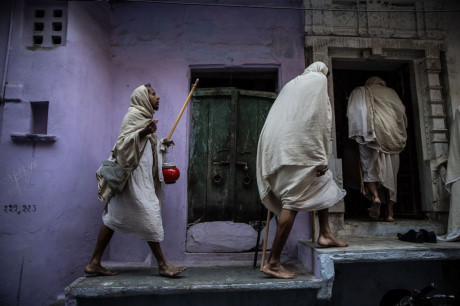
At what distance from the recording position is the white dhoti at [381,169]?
3949 millimetres

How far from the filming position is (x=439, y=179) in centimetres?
394

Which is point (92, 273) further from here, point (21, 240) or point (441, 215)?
point (441, 215)

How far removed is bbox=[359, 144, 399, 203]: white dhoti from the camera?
395cm

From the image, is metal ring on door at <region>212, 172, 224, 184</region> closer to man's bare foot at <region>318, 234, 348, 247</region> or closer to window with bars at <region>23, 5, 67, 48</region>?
man's bare foot at <region>318, 234, 348, 247</region>

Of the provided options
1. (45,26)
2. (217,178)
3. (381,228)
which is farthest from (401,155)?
(45,26)

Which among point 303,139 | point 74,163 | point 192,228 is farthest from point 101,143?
point 303,139

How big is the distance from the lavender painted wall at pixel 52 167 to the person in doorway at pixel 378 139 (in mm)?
3317

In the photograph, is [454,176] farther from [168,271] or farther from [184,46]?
[184,46]

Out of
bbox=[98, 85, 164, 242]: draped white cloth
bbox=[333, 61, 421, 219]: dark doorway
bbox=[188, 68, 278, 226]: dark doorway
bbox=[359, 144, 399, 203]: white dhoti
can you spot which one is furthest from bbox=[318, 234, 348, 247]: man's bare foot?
bbox=[333, 61, 421, 219]: dark doorway

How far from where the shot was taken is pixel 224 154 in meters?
4.07

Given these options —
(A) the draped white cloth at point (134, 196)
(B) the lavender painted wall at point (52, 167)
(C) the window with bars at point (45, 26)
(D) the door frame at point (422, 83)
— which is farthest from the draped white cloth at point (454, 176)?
(C) the window with bars at point (45, 26)

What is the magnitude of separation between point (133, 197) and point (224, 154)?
1463mm

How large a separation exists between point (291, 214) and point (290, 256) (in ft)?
4.21

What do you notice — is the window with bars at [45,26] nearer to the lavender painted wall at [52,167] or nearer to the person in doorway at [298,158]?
the lavender painted wall at [52,167]
